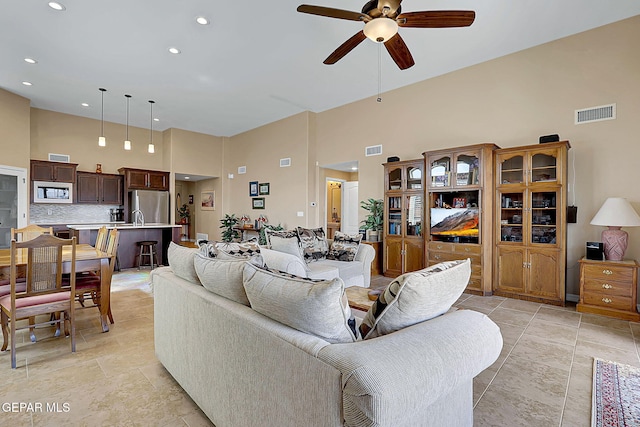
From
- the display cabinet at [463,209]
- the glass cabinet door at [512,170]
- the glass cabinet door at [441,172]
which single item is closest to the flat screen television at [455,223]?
the display cabinet at [463,209]

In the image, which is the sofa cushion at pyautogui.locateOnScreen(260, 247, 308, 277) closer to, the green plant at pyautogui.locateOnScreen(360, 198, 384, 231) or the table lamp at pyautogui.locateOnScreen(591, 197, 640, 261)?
the green plant at pyautogui.locateOnScreen(360, 198, 384, 231)

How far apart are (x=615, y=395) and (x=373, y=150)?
507 centimetres

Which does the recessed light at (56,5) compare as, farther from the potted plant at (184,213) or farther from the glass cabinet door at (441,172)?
the potted plant at (184,213)

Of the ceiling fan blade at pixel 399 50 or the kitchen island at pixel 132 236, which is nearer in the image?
the ceiling fan blade at pixel 399 50

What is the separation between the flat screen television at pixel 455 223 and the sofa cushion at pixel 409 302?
141 inches

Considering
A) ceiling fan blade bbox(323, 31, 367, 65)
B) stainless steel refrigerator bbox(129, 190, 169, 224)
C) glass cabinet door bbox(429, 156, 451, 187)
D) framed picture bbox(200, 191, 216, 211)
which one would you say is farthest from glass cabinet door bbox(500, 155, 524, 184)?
framed picture bbox(200, 191, 216, 211)

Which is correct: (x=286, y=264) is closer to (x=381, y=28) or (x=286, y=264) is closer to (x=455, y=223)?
(x=381, y=28)

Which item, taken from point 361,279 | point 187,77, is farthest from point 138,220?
point 361,279

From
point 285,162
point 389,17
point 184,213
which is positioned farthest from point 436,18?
point 184,213

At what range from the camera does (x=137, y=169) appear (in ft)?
26.7

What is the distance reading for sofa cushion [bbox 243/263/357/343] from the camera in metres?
1.22

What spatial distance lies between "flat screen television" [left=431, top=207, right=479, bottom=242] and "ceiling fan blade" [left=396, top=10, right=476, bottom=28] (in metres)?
2.73

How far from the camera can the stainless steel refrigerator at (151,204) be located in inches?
315

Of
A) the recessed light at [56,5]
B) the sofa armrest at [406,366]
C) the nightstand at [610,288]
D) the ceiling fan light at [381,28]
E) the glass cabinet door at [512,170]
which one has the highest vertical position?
the recessed light at [56,5]
